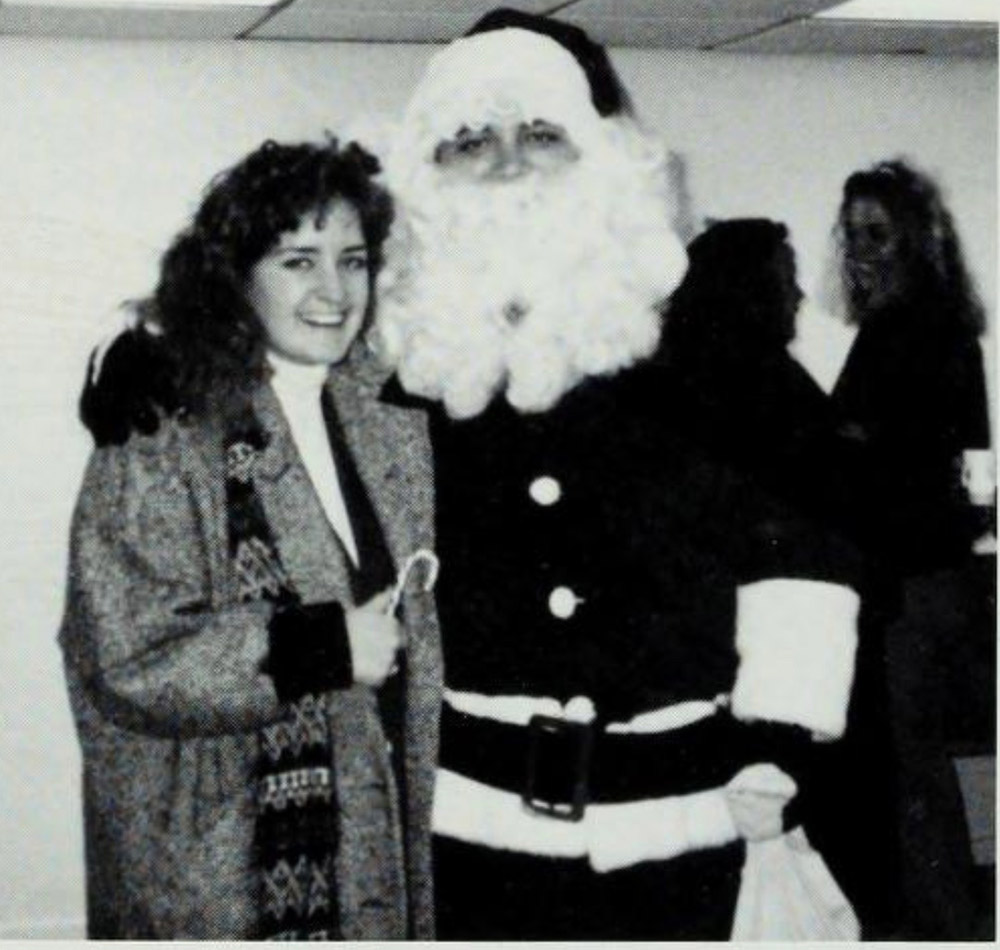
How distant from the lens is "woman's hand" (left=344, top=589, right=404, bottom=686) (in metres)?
1.54

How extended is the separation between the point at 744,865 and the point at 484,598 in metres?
0.41

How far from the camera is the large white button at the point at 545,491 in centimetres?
152

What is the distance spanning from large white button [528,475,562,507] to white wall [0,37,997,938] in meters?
0.69

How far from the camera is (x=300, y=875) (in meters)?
1.59

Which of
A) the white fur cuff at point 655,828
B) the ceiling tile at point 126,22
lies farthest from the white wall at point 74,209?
the white fur cuff at point 655,828

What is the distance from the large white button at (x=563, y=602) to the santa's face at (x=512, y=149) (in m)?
0.45

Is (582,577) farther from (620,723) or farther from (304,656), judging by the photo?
(304,656)

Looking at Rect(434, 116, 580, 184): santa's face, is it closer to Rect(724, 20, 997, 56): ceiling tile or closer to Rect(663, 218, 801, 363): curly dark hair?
Rect(663, 218, 801, 363): curly dark hair

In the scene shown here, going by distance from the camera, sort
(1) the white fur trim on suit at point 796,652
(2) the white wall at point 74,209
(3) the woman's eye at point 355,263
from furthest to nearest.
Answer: (2) the white wall at point 74,209 → (3) the woman's eye at point 355,263 → (1) the white fur trim on suit at point 796,652

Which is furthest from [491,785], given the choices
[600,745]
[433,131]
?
[433,131]

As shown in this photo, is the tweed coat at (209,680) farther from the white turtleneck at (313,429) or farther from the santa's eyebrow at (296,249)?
the santa's eyebrow at (296,249)

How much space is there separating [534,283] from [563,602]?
0.35m

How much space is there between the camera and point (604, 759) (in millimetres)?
1533

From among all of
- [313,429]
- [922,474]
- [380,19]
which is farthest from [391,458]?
[922,474]
